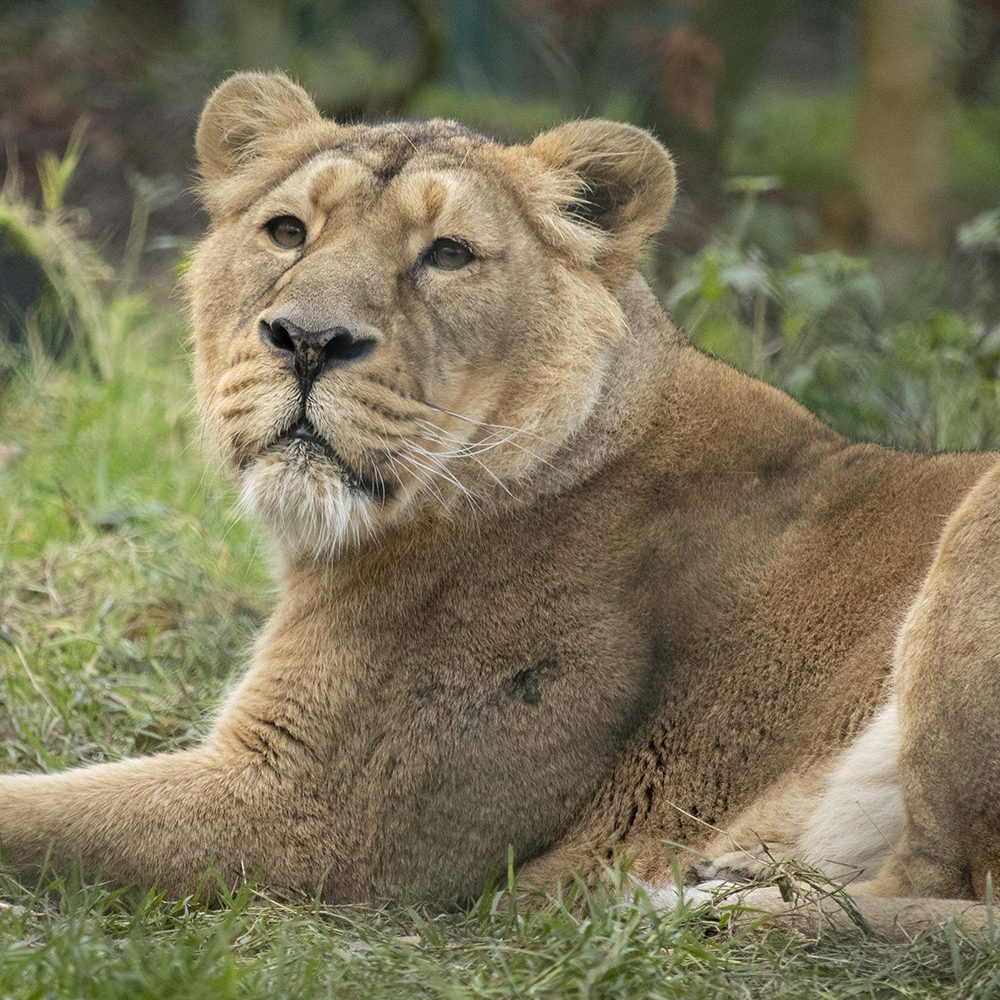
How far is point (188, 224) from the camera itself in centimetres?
1182

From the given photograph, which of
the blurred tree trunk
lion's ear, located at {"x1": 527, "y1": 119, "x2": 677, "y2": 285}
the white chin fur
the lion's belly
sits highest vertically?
the blurred tree trunk

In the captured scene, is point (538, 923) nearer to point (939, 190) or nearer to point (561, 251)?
point (561, 251)

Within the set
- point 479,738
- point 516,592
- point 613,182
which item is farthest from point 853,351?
point 479,738

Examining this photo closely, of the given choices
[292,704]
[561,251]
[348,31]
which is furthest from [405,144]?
[348,31]

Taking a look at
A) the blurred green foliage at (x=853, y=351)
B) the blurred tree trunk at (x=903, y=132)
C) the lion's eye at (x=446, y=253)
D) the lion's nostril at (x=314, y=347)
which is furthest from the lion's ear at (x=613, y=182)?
the blurred tree trunk at (x=903, y=132)

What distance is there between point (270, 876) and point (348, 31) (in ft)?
45.8

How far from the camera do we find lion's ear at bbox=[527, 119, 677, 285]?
173 inches

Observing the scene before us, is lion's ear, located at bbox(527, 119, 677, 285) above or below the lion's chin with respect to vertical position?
above

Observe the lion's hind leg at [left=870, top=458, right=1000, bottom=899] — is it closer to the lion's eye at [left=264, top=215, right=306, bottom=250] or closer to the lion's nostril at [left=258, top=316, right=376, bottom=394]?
the lion's nostril at [left=258, top=316, right=376, bottom=394]

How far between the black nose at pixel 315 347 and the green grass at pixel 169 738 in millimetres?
689

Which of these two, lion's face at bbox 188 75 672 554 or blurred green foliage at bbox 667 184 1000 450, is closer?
lion's face at bbox 188 75 672 554

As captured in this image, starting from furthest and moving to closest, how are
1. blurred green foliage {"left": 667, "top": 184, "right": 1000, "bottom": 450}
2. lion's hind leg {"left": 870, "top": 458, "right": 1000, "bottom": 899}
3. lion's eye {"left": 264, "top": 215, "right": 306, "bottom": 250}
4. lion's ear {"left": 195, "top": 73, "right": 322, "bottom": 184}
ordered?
blurred green foliage {"left": 667, "top": 184, "right": 1000, "bottom": 450} → lion's ear {"left": 195, "top": 73, "right": 322, "bottom": 184} → lion's eye {"left": 264, "top": 215, "right": 306, "bottom": 250} → lion's hind leg {"left": 870, "top": 458, "right": 1000, "bottom": 899}

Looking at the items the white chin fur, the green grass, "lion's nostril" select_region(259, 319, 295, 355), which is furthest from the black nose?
the green grass

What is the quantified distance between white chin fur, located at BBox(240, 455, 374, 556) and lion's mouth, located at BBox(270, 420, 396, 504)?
0.02 metres
